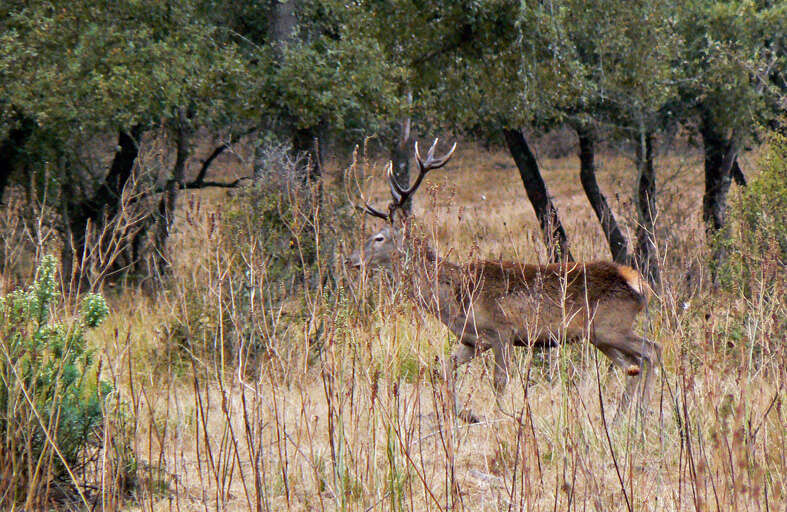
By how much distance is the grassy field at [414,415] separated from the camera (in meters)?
3.38

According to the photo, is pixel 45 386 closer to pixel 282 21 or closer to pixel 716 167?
pixel 282 21

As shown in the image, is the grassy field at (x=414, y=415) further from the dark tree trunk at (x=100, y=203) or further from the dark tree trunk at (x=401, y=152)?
the dark tree trunk at (x=401, y=152)

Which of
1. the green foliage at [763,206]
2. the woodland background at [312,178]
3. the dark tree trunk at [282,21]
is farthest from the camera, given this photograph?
the dark tree trunk at [282,21]

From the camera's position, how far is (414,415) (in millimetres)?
3480

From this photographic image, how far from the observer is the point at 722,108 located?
1322cm

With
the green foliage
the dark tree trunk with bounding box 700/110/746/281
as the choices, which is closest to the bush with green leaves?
the green foliage

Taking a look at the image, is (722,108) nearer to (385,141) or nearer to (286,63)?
(385,141)

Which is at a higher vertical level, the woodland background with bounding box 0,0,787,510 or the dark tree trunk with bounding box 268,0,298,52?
the dark tree trunk with bounding box 268,0,298,52

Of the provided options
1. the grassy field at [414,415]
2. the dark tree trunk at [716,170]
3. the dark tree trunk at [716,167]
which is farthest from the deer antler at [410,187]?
the dark tree trunk at [716,170]

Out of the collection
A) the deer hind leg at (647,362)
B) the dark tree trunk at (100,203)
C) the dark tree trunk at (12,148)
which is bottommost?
the deer hind leg at (647,362)

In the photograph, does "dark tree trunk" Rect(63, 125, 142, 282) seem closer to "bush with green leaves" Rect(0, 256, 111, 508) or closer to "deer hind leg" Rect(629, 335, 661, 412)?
"deer hind leg" Rect(629, 335, 661, 412)

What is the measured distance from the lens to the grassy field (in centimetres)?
338

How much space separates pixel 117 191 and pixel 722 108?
29.0 feet

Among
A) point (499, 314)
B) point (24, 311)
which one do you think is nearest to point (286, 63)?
point (499, 314)
